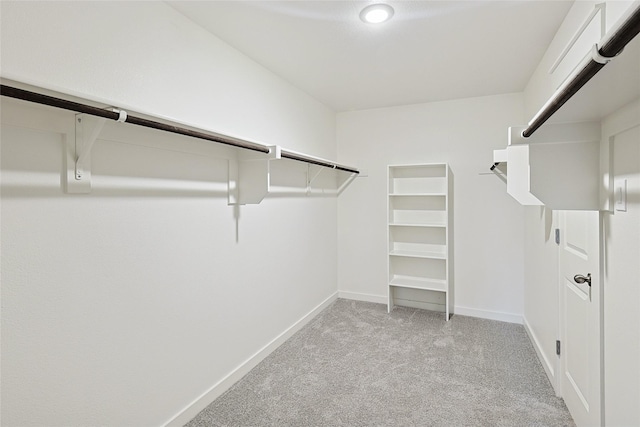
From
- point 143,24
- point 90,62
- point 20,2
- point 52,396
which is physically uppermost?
point 143,24

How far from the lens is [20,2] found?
1.24 m

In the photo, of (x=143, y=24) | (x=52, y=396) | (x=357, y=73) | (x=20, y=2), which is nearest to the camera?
(x=20, y=2)

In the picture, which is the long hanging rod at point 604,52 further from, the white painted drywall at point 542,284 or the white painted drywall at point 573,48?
the white painted drywall at point 542,284

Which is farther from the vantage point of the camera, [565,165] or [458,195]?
[458,195]

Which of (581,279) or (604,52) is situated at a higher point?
(604,52)

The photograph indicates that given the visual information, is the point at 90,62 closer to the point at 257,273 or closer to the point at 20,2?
the point at 20,2

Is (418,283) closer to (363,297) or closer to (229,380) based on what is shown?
(363,297)

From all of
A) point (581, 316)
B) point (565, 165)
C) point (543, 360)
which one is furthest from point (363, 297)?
point (565, 165)

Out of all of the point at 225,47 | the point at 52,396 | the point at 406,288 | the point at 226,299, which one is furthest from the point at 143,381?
the point at 406,288

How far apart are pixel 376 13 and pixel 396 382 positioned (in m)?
2.36

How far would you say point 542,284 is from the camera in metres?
2.63

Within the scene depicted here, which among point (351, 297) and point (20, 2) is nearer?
point (20, 2)

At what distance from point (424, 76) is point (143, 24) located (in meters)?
2.19

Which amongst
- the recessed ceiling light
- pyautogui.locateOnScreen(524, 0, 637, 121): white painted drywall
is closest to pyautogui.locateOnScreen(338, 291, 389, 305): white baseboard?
pyautogui.locateOnScreen(524, 0, 637, 121): white painted drywall
